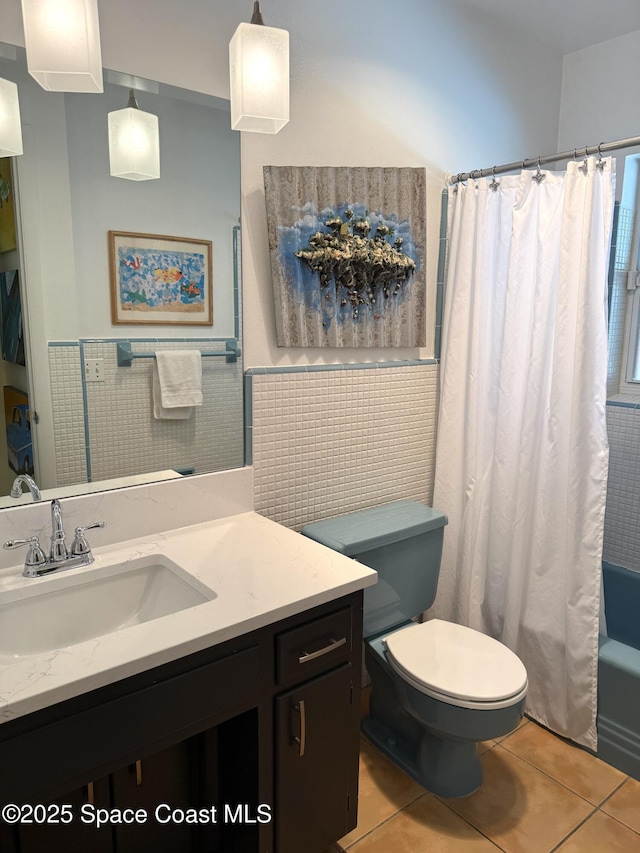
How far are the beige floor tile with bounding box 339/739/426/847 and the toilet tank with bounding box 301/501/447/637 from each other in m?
0.45

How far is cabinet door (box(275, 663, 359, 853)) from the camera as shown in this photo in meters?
1.40

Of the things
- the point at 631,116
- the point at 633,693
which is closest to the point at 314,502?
the point at 633,693

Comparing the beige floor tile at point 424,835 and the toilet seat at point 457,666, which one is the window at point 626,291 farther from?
the beige floor tile at point 424,835

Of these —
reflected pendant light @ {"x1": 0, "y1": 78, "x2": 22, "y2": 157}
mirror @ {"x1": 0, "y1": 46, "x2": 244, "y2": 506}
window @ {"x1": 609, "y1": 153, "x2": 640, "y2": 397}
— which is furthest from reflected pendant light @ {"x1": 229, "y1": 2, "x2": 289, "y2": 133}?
window @ {"x1": 609, "y1": 153, "x2": 640, "y2": 397}

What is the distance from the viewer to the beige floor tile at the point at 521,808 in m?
1.73

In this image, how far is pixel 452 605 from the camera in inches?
95.7

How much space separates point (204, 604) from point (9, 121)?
1170 millimetres

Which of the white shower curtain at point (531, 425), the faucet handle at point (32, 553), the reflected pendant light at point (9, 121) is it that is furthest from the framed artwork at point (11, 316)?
the white shower curtain at point (531, 425)

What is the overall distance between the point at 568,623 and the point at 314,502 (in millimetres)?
969

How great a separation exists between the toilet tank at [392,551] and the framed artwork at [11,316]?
1020 mm

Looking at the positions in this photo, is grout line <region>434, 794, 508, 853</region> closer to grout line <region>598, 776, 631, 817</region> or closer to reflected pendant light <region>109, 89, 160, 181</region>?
grout line <region>598, 776, 631, 817</region>

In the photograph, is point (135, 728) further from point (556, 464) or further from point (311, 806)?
point (556, 464)

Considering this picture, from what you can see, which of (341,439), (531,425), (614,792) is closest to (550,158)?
(531,425)

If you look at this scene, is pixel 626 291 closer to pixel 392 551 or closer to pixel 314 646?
pixel 392 551
